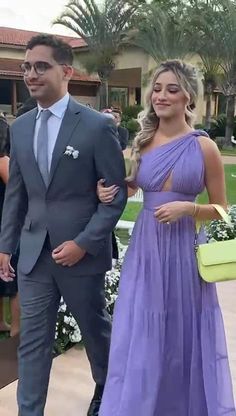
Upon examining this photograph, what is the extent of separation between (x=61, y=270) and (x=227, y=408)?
3.29 ft

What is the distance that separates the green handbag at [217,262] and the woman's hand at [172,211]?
178 millimetres

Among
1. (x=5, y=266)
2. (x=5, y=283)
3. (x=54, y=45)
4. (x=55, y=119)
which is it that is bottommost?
(x=5, y=283)

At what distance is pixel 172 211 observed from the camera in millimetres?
2504

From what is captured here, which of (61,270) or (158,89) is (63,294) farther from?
(158,89)

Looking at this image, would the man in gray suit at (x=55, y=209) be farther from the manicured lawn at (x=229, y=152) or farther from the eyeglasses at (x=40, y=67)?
the manicured lawn at (x=229, y=152)

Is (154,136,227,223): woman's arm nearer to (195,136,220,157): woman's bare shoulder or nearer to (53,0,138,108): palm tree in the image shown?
(195,136,220,157): woman's bare shoulder

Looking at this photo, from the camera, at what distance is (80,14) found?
3062 centimetres

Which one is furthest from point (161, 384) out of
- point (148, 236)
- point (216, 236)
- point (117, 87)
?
point (117, 87)

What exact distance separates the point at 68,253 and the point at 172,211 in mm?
522

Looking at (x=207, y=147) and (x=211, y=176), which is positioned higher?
(x=207, y=147)

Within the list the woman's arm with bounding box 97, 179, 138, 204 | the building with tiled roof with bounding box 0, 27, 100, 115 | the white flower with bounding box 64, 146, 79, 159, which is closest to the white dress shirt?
the white flower with bounding box 64, 146, 79, 159

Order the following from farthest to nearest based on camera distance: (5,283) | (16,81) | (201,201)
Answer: (16,81), (201,201), (5,283)

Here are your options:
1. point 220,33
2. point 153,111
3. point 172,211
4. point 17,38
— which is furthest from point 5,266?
point 17,38

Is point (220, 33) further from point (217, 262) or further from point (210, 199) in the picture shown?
point (217, 262)
